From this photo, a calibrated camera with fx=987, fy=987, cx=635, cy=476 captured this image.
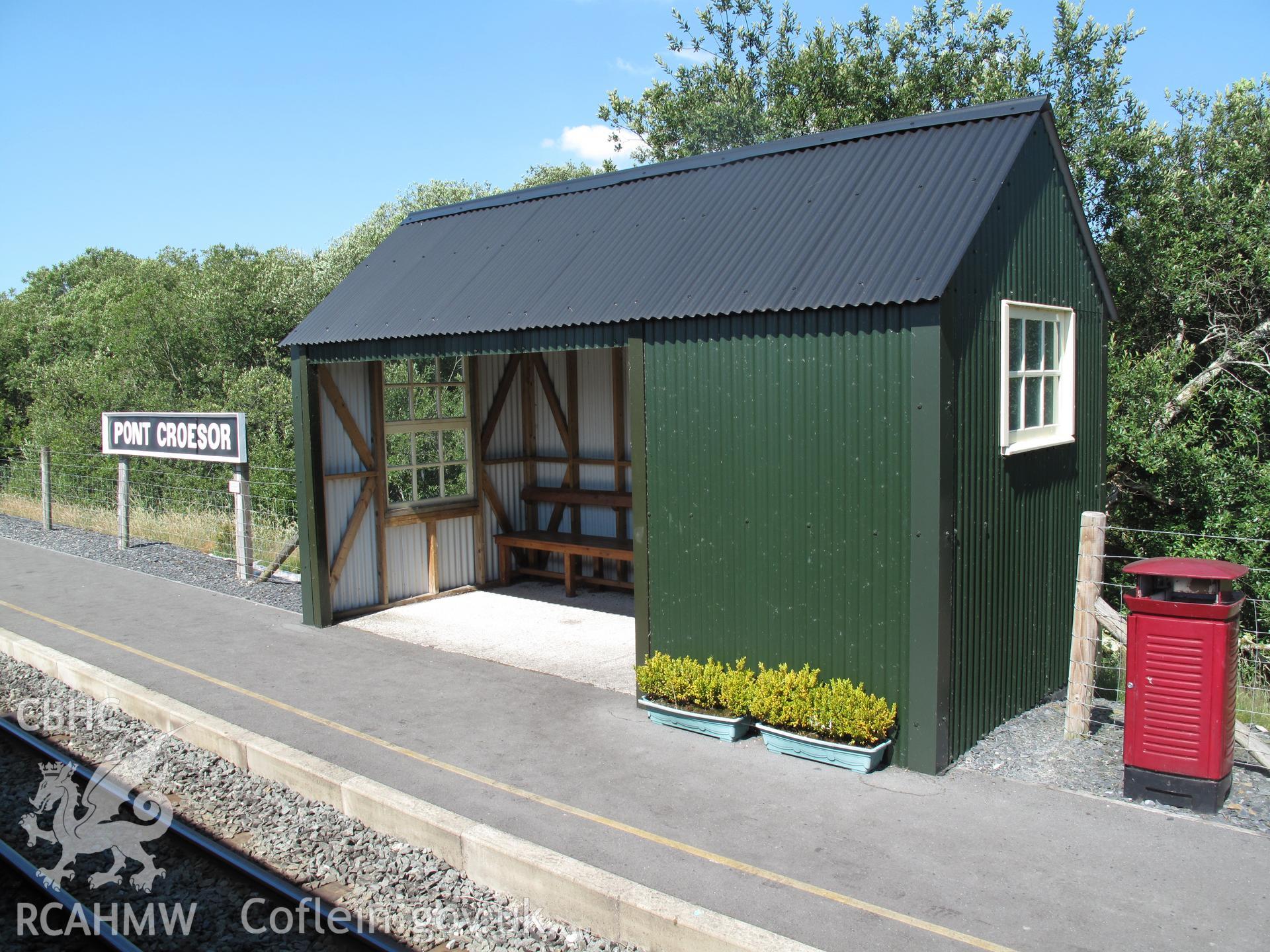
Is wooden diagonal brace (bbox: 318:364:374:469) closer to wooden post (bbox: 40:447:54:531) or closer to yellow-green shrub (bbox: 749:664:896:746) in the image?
yellow-green shrub (bbox: 749:664:896:746)

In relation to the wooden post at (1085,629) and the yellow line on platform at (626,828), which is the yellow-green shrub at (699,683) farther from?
the wooden post at (1085,629)

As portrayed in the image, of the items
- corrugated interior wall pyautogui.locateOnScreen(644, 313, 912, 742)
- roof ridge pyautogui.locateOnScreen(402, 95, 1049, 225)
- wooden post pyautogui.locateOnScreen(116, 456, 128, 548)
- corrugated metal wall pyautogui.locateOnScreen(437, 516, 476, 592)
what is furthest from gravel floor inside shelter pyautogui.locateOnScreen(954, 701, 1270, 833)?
wooden post pyautogui.locateOnScreen(116, 456, 128, 548)

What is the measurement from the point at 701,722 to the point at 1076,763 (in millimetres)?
2443

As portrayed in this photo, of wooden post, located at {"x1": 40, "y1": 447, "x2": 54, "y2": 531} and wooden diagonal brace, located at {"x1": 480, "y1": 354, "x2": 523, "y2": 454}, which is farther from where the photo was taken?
wooden post, located at {"x1": 40, "y1": 447, "x2": 54, "y2": 531}

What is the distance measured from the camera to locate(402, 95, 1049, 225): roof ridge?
7328mm

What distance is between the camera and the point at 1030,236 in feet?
23.7

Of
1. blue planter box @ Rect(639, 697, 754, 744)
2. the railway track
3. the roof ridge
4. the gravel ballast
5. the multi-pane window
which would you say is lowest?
the railway track

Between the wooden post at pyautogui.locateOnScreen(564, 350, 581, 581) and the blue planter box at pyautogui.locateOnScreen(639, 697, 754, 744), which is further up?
the wooden post at pyautogui.locateOnScreen(564, 350, 581, 581)

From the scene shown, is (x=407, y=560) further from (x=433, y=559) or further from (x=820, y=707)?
(x=820, y=707)

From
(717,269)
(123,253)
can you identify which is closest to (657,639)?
(717,269)

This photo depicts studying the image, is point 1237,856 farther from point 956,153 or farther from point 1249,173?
point 1249,173
